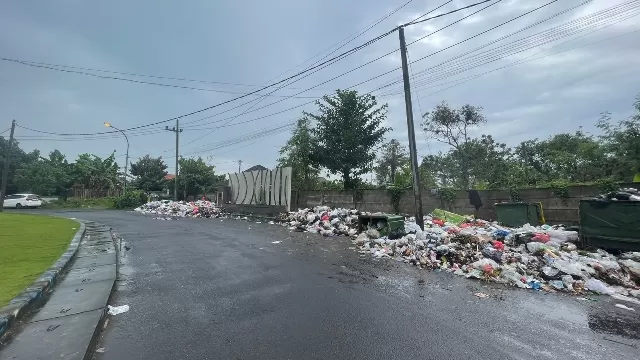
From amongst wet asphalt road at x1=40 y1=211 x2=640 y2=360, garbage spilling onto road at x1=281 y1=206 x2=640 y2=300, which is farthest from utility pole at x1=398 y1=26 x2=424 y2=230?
wet asphalt road at x1=40 y1=211 x2=640 y2=360

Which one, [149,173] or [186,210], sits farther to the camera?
[149,173]

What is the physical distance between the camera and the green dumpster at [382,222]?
33.7 feet

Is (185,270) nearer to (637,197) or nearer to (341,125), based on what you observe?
(637,197)

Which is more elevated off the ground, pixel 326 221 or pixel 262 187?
pixel 262 187

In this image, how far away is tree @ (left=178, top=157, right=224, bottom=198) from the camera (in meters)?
38.8

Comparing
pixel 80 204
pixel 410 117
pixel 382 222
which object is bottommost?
pixel 382 222

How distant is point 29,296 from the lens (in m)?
4.11

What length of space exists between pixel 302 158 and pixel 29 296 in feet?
59.0

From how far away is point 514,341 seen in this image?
3.47 meters

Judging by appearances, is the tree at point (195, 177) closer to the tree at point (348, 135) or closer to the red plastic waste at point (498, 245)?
the tree at point (348, 135)

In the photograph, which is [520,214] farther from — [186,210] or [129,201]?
[129,201]

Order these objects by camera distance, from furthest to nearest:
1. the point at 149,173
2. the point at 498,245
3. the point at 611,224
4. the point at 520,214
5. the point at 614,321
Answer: the point at 149,173, the point at 520,214, the point at 498,245, the point at 611,224, the point at 614,321

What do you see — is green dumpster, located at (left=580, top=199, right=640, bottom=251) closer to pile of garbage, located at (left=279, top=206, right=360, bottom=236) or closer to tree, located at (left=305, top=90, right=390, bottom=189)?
pile of garbage, located at (left=279, top=206, right=360, bottom=236)

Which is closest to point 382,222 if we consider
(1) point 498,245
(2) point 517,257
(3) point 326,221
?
(3) point 326,221
